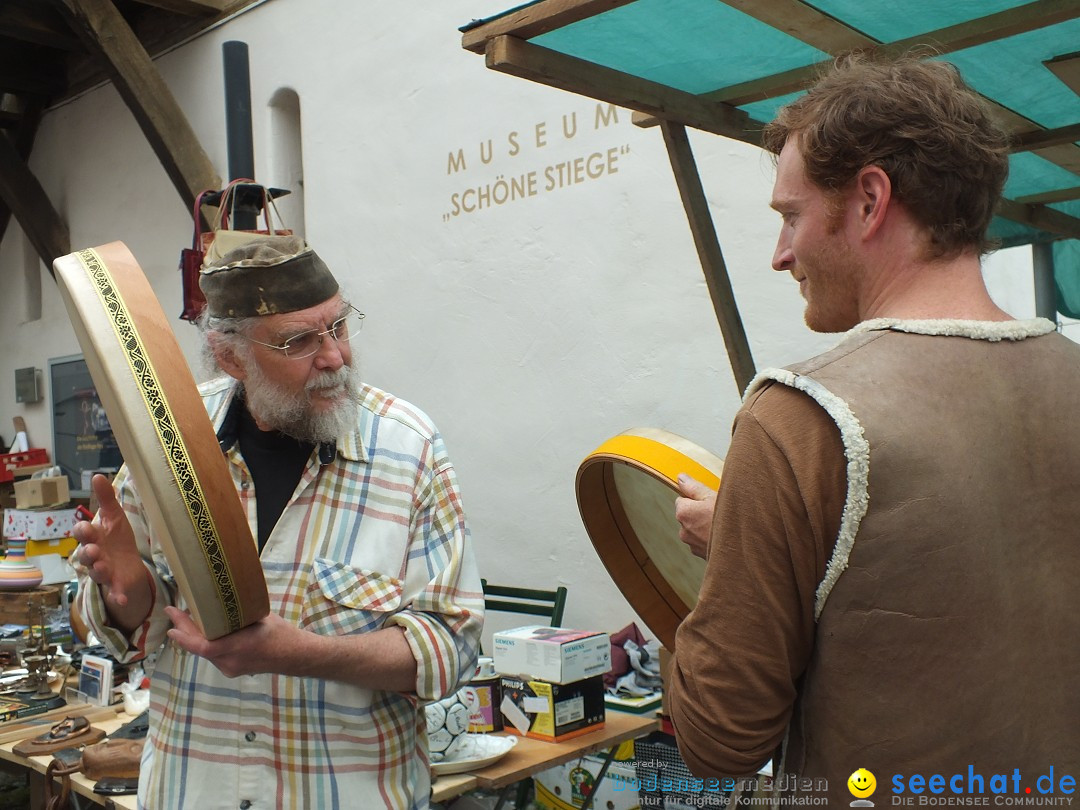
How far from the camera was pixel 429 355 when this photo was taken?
4.87 metres

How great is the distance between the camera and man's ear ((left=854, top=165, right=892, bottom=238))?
3.50 feet

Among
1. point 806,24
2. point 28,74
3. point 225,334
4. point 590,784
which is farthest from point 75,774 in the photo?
point 28,74

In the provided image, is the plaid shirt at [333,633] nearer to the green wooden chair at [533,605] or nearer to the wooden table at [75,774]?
the wooden table at [75,774]

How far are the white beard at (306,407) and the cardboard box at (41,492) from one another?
4.64 m

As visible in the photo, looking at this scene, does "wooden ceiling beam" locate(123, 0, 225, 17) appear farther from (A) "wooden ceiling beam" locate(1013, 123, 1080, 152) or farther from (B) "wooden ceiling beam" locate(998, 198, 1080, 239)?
(A) "wooden ceiling beam" locate(1013, 123, 1080, 152)

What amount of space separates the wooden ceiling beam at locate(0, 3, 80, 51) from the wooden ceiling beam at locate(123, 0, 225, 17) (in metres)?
0.99

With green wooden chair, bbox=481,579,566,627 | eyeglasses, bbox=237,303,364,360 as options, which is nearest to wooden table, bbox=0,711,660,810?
green wooden chair, bbox=481,579,566,627

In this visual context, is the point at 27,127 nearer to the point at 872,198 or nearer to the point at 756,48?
the point at 756,48

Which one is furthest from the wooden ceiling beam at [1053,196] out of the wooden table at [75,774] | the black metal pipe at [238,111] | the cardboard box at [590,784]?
the black metal pipe at [238,111]

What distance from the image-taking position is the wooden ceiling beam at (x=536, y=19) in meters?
1.35

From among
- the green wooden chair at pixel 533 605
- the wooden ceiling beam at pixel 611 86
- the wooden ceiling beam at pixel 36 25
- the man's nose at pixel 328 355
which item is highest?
the wooden ceiling beam at pixel 36 25

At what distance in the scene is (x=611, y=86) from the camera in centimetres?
167

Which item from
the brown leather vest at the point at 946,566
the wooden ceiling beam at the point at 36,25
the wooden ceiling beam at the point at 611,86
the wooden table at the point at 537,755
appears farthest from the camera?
the wooden ceiling beam at the point at 36,25

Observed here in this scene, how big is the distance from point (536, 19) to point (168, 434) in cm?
77
